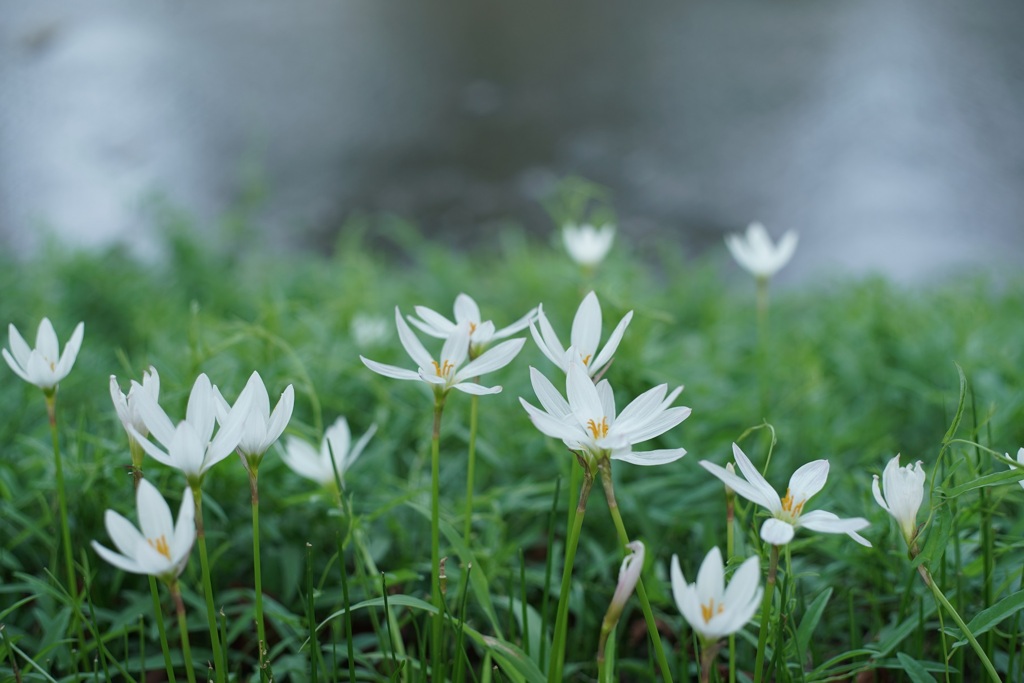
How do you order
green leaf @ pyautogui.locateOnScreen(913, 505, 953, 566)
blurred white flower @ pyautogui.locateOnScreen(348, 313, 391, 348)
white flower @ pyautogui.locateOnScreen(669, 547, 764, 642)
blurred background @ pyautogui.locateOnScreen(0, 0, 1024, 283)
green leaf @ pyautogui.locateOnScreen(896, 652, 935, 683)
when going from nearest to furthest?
1. white flower @ pyautogui.locateOnScreen(669, 547, 764, 642)
2. green leaf @ pyautogui.locateOnScreen(913, 505, 953, 566)
3. green leaf @ pyautogui.locateOnScreen(896, 652, 935, 683)
4. blurred white flower @ pyautogui.locateOnScreen(348, 313, 391, 348)
5. blurred background @ pyautogui.locateOnScreen(0, 0, 1024, 283)

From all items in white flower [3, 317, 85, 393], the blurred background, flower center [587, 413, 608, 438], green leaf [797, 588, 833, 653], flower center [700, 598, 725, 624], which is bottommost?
green leaf [797, 588, 833, 653]

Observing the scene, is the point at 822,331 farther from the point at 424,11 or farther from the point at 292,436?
the point at 424,11

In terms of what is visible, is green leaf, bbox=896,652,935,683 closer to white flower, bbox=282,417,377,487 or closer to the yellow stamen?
the yellow stamen

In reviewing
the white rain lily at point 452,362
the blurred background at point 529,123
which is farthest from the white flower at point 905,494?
the blurred background at point 529,123

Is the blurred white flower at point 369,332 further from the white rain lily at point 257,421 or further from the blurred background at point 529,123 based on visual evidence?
the blurred background at point 529,123

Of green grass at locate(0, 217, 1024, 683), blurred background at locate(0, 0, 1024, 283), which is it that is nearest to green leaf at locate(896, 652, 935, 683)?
green grass at locate(0, 217, 1024, 683)

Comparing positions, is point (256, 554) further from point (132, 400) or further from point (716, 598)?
point (716, 598)

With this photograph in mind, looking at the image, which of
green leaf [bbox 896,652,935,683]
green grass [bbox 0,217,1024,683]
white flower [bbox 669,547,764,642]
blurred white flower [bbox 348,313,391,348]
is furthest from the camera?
blurred white flower [bbox 348,313,391,348]
